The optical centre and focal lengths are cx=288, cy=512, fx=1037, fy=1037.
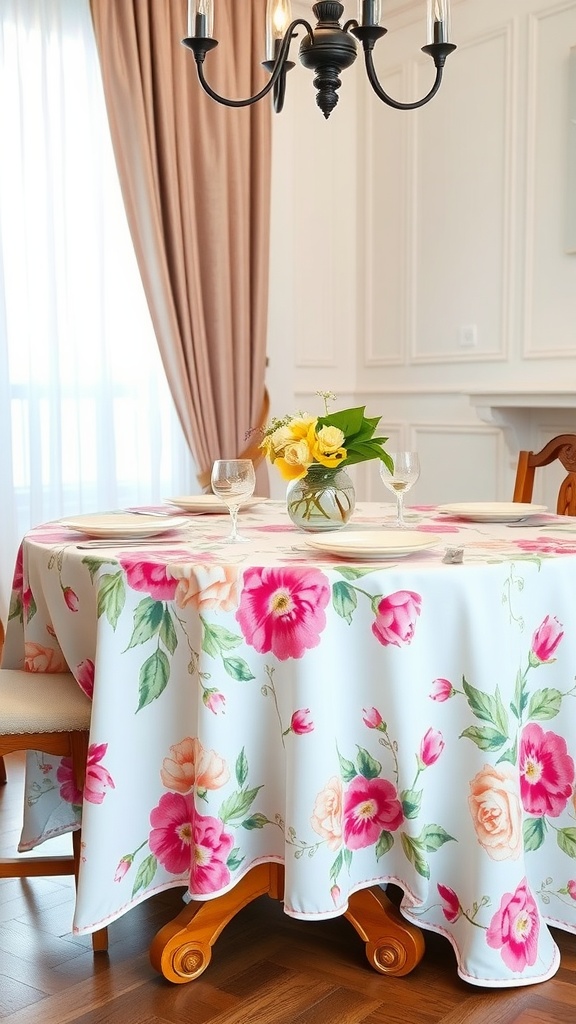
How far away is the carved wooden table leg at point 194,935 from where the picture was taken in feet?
5.87

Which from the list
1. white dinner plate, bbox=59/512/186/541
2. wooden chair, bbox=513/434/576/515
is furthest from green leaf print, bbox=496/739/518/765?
wooden chair, bbox=513/434/576/515

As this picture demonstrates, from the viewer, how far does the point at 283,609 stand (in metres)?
1.70

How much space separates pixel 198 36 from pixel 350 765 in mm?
1434

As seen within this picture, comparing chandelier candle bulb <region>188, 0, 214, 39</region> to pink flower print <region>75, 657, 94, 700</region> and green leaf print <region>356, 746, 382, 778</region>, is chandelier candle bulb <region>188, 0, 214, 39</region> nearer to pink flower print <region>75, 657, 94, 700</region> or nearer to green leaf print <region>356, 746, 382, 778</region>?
pink flower print <region>75, 657, 94, 700</region>

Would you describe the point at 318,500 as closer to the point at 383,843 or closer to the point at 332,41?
the point at 383,843

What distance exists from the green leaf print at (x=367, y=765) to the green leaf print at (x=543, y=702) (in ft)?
0.98

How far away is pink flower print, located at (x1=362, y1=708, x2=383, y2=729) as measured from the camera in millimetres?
1728

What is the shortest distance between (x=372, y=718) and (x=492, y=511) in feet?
2.49

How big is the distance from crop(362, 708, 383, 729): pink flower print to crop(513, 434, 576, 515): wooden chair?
1350mm

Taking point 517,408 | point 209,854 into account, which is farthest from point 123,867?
point 517,408

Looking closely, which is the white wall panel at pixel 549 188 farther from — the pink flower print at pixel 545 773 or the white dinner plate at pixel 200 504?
the pink flower print at pixel 545 773

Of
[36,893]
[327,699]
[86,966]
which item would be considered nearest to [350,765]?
[327,699]

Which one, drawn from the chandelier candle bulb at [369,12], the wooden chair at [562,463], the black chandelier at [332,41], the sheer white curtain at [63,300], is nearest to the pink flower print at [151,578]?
the black chandelier at [332,41]

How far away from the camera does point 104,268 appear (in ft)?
12.6
